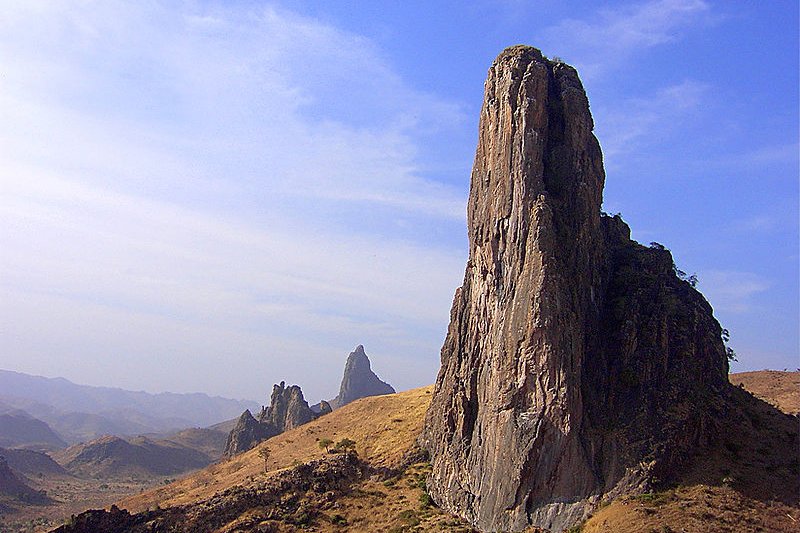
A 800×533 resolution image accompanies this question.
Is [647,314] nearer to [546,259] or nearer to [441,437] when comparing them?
[546,259]

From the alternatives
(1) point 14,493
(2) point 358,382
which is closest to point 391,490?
(1) point 14,493

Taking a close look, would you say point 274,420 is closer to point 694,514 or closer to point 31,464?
point 31,464

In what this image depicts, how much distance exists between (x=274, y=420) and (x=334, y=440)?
45.5m

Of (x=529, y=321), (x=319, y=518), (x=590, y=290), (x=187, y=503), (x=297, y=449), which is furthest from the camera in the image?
(x=297, y=449)

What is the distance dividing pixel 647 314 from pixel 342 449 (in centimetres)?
3260

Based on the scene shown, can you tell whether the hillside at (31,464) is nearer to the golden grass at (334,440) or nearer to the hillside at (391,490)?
the golden grass at (334,440)

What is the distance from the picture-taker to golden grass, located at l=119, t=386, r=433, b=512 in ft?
194

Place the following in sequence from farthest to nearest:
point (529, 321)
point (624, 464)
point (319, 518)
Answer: point (319, 518)
point (529, 321)
point (624, 464)

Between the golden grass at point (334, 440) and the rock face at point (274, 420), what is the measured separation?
75.4 feet

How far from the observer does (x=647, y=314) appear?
43625 mm

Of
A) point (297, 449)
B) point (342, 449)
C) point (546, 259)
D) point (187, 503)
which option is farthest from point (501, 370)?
point (297, 449)

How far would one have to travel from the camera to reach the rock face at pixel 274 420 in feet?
341

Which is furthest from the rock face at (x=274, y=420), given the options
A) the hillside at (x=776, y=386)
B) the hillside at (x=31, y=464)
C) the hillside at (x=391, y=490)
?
the hillside at (x=31, y=464)

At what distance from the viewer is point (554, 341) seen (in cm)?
4019
